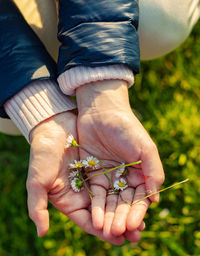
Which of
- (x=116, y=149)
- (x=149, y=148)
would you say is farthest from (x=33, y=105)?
(x=149, y=148)

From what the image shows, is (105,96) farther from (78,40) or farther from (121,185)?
(121,185)

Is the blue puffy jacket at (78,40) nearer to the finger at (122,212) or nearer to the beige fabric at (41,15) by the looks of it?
the beige fabric at (41,15)

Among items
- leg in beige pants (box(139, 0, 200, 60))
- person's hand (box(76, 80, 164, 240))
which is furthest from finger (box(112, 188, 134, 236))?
leg in beige pants (box(139, 0, 200, 60))

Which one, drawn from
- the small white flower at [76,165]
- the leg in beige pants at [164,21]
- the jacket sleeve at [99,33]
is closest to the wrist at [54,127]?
the small white flower at [76,165]

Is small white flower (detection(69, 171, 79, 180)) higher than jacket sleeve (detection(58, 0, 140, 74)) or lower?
lower

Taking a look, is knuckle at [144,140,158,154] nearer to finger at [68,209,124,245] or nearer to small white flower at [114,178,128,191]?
small white flower at [114,178,128,191]
